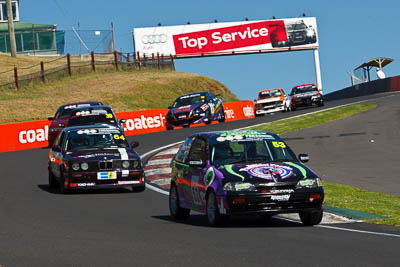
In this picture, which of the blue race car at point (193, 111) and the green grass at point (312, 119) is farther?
the blue race car at point (193, 111)

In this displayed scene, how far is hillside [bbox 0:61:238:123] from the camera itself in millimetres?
54228

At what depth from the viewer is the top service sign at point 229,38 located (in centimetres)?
9219

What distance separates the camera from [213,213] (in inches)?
459

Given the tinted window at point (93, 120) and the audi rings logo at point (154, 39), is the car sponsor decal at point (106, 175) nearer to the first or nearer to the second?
the tinted window at point (93, 120)

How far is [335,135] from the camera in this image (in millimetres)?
29156

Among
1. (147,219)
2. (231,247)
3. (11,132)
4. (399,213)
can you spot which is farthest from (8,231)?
(11,132)

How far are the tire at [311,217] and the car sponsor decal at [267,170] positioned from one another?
0.63m

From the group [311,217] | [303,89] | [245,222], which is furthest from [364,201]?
[303,89]

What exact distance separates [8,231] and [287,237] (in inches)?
147

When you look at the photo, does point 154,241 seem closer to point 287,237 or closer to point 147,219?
point 287,237

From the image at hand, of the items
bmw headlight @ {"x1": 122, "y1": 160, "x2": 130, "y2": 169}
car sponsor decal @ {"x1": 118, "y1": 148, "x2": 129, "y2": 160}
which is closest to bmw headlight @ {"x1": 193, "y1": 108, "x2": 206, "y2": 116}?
car sponsor decal @ {"x1": 118, "y1": 148, "x2": 129, "y2": 160}

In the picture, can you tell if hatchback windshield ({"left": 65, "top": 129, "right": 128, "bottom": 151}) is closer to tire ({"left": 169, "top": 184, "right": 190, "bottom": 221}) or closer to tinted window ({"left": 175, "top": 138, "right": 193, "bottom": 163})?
tinted window ({"left": 175, "top": 138, "right": 193, "bottom": 163})

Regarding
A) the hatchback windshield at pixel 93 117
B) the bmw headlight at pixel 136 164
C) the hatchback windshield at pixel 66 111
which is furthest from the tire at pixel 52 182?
the hatchback windshield at pixel 66 111

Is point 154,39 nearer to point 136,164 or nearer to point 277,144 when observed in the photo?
point 136,164
